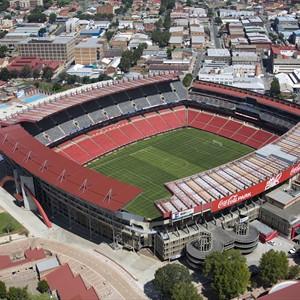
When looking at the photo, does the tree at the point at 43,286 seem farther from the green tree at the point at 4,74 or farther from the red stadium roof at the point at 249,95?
the green tree at the point at 4,74

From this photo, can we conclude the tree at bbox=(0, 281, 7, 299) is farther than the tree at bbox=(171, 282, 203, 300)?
Yes

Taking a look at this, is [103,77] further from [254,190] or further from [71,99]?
[254,190]

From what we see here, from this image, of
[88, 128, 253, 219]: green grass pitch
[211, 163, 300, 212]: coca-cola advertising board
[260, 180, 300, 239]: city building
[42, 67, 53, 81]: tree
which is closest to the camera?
[211, 163, 300, 212]: coca-cola advertising board

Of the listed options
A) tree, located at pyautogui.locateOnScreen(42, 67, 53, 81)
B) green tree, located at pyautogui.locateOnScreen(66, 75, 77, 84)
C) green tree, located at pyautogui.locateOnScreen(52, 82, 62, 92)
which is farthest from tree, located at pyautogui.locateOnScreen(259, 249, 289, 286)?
tree, located at pyautogui.locateOnScreen(42, 67, 53, 81)

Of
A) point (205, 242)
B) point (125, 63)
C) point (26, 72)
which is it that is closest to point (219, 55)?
point (125, 63)

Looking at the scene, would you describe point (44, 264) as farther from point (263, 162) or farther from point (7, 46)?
point (7, 46)

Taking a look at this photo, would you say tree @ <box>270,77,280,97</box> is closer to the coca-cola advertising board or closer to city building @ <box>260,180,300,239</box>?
the coca-cola advertising board

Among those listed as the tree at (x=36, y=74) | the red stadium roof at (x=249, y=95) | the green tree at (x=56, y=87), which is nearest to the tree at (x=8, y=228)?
the red stadium roof at (x=249, y=95)
